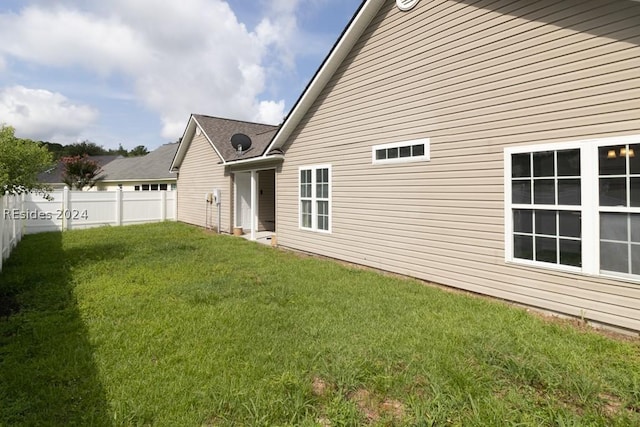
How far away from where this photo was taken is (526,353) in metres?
3.63

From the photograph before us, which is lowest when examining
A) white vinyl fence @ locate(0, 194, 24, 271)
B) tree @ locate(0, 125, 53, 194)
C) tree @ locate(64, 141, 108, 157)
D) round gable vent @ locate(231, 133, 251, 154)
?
white vinyl fence @ locate(0, 194, 24, 271)

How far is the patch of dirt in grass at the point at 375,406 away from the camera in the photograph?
2.69m

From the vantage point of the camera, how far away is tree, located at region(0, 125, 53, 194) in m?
6.53

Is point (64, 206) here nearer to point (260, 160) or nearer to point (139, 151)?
point (260, 160)

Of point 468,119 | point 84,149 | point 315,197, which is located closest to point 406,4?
point 468,119

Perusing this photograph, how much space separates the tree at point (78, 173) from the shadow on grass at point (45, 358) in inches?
992

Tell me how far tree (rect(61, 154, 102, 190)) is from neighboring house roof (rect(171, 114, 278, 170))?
563 inches

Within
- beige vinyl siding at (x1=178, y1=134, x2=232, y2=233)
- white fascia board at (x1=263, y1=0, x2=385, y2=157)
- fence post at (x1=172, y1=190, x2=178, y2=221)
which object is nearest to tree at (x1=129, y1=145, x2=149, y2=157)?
fence post at (x1=172, y1=190, x2=178, y2=221)

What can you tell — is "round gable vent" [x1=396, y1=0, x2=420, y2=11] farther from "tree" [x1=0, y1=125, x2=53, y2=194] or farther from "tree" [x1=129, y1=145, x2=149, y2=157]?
"tree" [x1=129, y1=145, x2=149, y2=157]

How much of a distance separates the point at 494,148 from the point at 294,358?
447 centimetres

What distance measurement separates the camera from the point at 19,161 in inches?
266

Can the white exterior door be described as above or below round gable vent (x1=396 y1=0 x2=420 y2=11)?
below

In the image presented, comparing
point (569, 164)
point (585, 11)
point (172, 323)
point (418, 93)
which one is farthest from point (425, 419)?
point (418, 93)

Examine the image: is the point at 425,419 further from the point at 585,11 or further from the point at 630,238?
the point at 585,11
